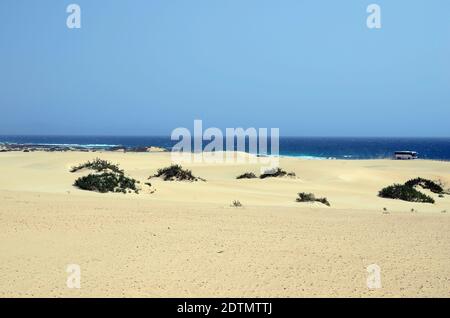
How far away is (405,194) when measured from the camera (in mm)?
20172

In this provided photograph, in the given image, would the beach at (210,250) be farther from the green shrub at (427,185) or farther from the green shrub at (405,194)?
the green shrub at (427,185)

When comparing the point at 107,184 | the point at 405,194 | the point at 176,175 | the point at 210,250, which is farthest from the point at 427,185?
the point at 210,250

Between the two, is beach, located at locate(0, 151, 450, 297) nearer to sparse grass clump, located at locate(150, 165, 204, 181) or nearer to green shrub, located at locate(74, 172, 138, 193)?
green shrub, located at locate(74, 172, 138, 193)

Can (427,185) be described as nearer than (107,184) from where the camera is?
No

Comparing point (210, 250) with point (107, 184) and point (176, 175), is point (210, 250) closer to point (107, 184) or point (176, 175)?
point (107, 184)

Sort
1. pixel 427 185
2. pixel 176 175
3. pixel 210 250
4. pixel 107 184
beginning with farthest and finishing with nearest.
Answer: pixel 427 185
pixel 176 175
pixel 107 184
pixel 210 250

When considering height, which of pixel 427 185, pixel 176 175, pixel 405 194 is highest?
pixel 176 175

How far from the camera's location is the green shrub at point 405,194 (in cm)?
1978

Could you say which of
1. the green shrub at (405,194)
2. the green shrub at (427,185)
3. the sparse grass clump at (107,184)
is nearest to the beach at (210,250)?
the sparse grass clump at (107,184)

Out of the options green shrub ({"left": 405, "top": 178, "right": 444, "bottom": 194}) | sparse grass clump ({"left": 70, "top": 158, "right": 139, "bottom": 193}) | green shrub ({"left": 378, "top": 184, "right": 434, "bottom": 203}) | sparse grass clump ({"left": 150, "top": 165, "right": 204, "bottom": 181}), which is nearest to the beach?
sparse grass clump ({"left": 70, "top": 158, "right": 139, "bottom": 193})

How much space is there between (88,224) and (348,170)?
2461 centimetres

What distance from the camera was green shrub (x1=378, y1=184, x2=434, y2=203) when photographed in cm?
1978
